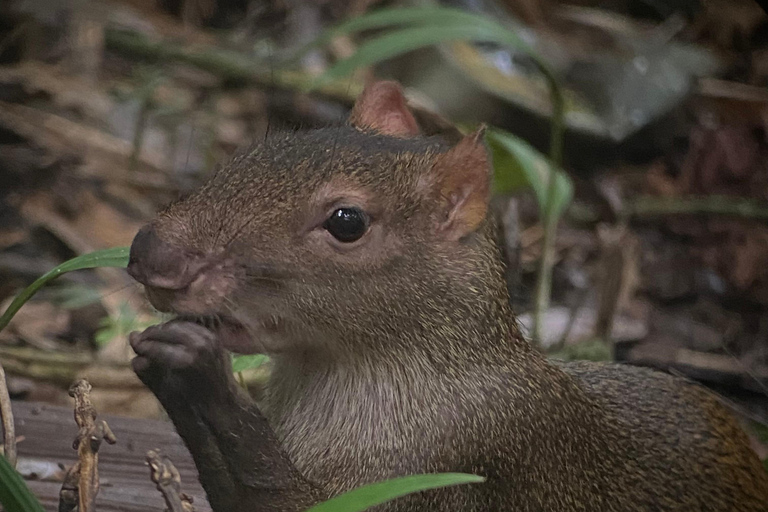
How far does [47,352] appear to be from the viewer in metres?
4.16

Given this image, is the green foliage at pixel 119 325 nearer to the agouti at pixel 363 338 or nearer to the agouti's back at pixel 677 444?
the agouti at pixel 363 338

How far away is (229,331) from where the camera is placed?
214 centimetres

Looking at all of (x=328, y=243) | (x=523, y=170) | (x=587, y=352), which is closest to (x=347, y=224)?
(x=328, y=243)

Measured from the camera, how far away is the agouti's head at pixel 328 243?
6.84 feet

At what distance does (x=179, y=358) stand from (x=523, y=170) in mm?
2937

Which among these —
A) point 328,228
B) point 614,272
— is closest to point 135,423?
point 328,228

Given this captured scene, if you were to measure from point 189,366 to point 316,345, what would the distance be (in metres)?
0.47

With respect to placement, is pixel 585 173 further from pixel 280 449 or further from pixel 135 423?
pixel 280 449

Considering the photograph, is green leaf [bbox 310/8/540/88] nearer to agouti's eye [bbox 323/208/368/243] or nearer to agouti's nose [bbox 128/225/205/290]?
agouti's eye [bbox 323/208/368/243]

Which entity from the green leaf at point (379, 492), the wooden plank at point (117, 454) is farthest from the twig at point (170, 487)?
the green leaf at point (379, 492)

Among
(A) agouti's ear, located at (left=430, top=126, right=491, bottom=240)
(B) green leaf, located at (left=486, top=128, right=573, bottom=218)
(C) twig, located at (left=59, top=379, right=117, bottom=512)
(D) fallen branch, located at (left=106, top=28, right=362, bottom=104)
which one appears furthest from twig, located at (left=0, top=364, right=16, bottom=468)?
(D) fallen branch, located at (left=106, top=28, right=362, bottom=104)

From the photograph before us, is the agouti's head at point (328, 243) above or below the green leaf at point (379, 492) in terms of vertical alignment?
above

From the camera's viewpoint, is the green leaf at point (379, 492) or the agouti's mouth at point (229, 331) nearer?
the green leaf at point (379, 492)

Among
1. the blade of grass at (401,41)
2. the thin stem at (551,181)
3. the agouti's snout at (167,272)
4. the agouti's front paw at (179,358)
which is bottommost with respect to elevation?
the agouti's front paw at (179,358)
